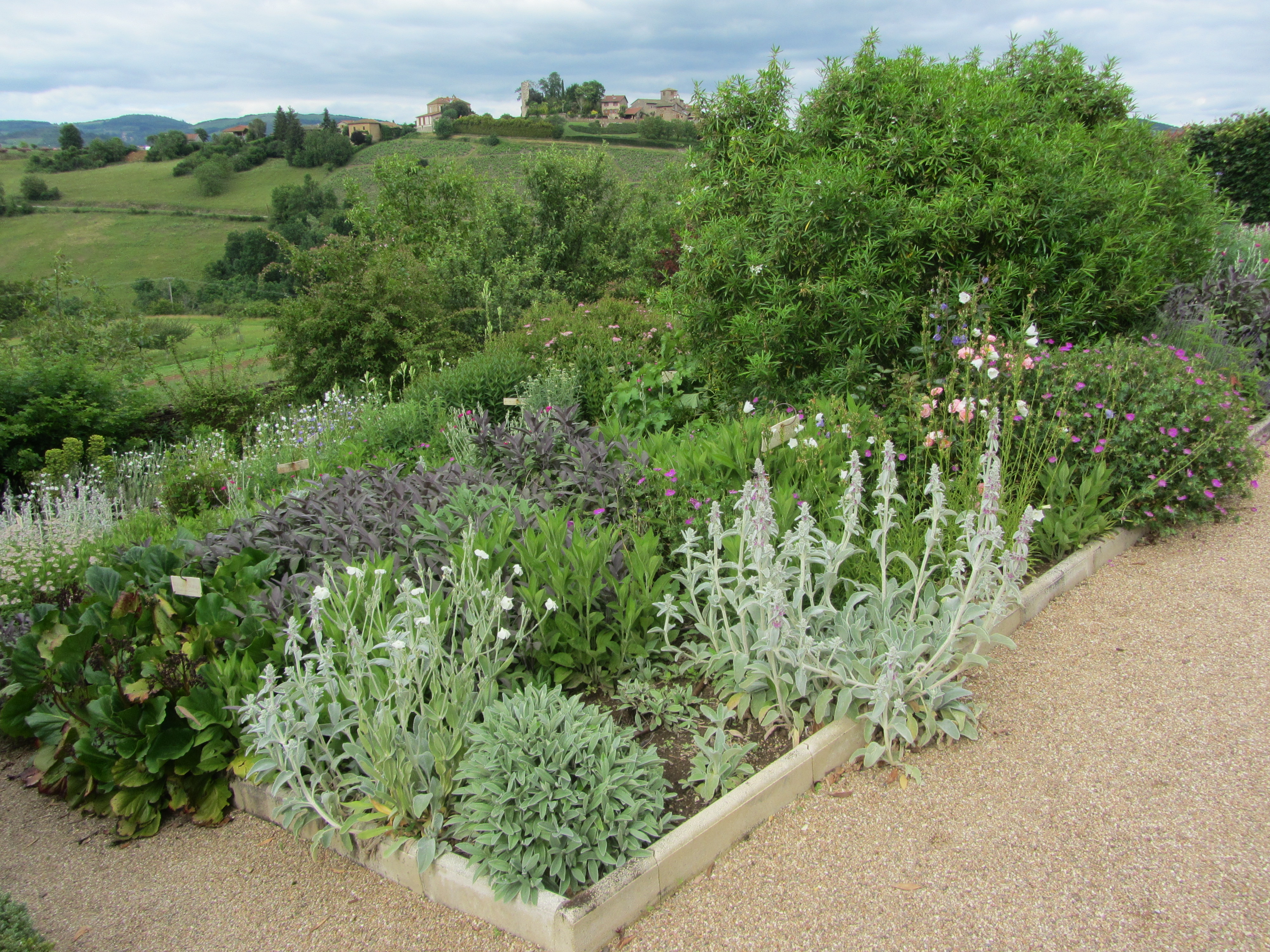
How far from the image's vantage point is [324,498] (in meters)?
3.86

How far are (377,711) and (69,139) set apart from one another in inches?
2846

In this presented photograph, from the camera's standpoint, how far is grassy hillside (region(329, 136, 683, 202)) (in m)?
41.0

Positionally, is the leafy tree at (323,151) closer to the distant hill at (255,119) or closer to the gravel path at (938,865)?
the distant hill at (255,119)

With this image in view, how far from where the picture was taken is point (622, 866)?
2.22 m

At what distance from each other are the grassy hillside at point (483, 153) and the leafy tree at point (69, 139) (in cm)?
2291

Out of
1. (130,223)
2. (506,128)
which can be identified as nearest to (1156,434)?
(506,128)

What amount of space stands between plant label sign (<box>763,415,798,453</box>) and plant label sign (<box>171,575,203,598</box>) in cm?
272

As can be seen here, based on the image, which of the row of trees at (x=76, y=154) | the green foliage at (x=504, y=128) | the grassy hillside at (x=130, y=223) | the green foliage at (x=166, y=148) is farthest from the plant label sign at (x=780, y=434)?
the green foliage at (x=166, y=148)

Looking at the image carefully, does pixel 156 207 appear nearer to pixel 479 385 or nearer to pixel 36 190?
pixel 36 190

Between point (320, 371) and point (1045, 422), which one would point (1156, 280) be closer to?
point (1045, 422)

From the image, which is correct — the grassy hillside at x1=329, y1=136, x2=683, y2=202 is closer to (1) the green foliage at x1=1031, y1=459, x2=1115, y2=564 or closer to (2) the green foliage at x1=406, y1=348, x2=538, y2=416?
(2) the green foliage at x1=406, y1=348, x2=538, y2=416

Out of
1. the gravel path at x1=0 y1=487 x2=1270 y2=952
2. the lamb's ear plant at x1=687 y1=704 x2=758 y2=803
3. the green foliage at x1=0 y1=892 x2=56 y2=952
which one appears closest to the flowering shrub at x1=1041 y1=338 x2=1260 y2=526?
the gravel path at x1=0 y1=487 x2=1270 y2=952

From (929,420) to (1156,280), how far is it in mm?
2530

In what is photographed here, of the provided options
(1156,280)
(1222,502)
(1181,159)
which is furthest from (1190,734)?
(1181,159)
